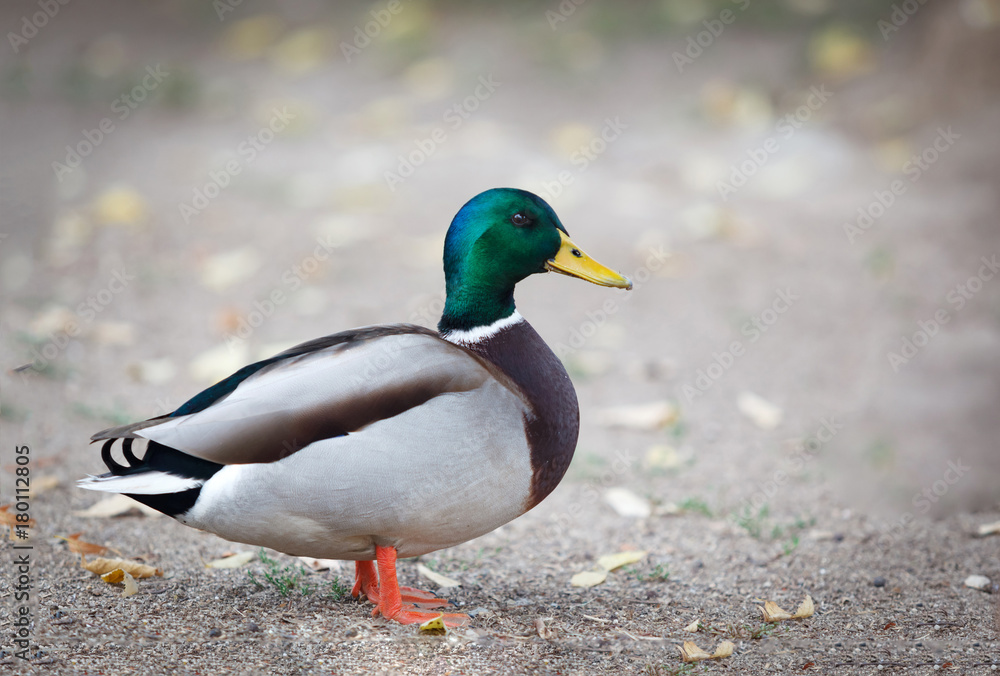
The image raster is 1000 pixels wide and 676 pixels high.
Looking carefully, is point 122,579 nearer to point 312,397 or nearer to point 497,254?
point 312,397

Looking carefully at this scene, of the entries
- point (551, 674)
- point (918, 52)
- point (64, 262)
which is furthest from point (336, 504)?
point (918, 52)

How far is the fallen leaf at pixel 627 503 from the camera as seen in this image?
3.81 m

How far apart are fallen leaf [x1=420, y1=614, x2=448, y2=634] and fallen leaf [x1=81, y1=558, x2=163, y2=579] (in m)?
0.92

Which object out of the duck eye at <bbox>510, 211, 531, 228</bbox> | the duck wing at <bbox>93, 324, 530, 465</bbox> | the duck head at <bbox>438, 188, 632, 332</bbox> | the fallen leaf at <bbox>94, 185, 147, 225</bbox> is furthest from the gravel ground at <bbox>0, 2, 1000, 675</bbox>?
the duck eye at <bbox>510, 211, 531, 228</bbox>

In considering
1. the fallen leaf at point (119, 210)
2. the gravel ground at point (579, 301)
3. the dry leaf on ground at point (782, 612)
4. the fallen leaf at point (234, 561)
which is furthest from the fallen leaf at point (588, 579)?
the fallen leaf at point (119, 210)

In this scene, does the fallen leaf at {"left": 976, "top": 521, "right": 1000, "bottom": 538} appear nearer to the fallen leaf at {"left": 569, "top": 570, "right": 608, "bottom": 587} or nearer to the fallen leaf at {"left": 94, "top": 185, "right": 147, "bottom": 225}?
the fallen leaf at {"left": 569, "top": 570, "right": 608, "bottom": 587}

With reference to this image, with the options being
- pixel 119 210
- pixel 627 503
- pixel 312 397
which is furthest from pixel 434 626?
pixel 119 210

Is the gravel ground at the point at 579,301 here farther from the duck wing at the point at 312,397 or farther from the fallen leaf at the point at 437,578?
the duck wing at the point at 312,397

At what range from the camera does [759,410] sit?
463 cm

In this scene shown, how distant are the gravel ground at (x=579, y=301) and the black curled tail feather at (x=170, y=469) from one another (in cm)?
35

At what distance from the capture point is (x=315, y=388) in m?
2.44

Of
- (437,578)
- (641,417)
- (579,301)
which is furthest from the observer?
(579,301)

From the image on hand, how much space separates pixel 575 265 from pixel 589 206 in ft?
11.8

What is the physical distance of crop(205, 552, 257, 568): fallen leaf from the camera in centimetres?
311
